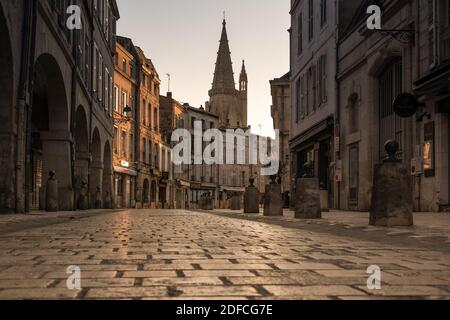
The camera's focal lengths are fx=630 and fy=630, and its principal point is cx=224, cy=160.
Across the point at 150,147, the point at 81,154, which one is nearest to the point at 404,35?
the point at 81,154

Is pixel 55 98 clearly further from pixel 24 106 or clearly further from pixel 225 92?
pixel 225 92

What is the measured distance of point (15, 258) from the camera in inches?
209

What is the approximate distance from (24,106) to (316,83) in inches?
794

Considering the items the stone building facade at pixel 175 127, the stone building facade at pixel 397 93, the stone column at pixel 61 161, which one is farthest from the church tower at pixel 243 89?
the stone column at pixel 61 161

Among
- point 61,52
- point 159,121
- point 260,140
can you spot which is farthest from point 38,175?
point 260,140

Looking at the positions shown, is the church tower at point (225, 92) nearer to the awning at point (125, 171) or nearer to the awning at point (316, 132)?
the awning at point (125, 171)

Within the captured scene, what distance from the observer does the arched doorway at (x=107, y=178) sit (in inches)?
1506

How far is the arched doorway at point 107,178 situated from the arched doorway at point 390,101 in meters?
19.4

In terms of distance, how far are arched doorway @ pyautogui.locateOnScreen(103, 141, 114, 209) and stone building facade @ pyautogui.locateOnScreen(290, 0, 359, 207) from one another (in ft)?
38.0

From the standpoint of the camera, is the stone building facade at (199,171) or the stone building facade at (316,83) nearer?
the stone building facade at (316,83)

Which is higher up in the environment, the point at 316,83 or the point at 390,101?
the point at 316,83

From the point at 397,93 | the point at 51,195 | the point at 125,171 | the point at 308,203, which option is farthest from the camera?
the point at 125,171

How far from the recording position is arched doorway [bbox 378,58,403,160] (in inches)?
869

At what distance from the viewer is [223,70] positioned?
11600 cm
